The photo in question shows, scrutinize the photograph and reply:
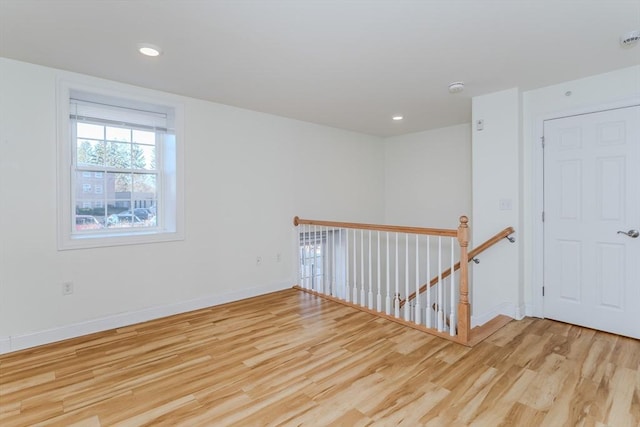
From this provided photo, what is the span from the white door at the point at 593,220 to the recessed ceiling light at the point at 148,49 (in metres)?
3.58

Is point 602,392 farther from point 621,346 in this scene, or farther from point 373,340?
point 373,340

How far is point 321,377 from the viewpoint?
218 centimetres

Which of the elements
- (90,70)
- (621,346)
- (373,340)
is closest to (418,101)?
(373,340)

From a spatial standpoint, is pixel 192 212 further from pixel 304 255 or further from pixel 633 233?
pixel 633 233

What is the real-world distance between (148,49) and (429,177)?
4.12m

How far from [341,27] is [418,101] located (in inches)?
70.6

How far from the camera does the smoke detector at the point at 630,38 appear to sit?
2.16 m

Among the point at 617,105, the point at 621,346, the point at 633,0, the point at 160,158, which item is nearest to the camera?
the point at 633,0

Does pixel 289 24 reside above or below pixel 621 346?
above

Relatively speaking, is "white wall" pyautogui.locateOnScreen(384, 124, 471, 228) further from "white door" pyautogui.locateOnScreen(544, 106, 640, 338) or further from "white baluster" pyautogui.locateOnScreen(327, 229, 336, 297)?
"white door" pyautogui.locateOnScreen(544, 106, 640, 338)

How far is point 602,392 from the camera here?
199cm

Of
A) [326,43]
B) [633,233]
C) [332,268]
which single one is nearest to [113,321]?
[332,268]

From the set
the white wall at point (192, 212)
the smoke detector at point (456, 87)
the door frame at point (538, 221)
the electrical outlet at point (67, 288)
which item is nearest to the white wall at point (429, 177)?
the white wall at point (192, 212)

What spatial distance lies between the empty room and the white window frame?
2cm
